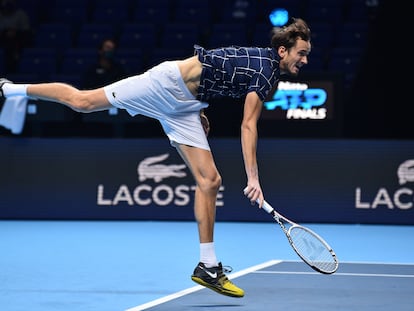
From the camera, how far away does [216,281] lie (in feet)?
23.0

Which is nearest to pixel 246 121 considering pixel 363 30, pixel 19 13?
pixel 363 30

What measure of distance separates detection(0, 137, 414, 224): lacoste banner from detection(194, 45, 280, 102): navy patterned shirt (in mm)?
4964

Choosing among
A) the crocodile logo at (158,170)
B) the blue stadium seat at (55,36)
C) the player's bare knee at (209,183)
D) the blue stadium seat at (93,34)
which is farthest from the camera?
the blue stadium seat at (55,36)

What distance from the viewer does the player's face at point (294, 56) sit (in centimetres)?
707

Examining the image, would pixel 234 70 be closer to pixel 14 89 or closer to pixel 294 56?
pixel 294 56

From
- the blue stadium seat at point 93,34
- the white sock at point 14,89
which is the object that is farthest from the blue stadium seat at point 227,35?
the white sock at point 14,89

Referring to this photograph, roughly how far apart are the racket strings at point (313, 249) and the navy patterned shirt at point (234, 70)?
991mm

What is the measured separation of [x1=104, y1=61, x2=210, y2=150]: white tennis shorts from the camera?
7.23m

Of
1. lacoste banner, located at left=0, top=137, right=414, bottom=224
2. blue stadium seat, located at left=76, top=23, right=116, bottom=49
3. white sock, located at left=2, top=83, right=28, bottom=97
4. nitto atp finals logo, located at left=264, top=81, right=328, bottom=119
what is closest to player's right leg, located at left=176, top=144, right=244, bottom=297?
white sock, located at left=2, top=83, right=28, bottom=97

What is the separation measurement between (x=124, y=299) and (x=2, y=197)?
18.7 feet

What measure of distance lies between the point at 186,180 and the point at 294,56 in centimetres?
529

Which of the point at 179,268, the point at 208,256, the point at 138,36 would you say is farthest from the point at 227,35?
the point at 208,256

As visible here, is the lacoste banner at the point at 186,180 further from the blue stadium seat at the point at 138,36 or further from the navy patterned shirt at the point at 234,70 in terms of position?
the navy patterned shirt at the point at 234,70

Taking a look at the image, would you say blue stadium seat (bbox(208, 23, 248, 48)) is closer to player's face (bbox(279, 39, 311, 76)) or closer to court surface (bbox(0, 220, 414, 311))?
court surface (bbox(0, 220, 414, 311))
